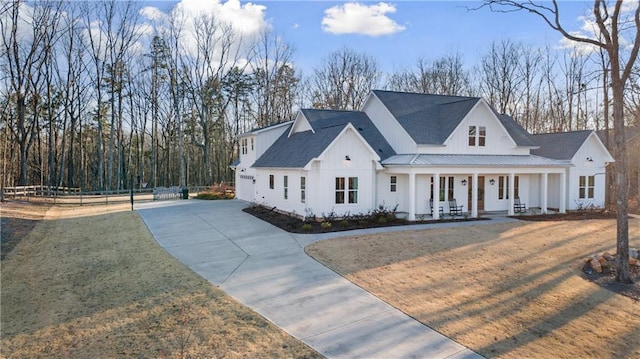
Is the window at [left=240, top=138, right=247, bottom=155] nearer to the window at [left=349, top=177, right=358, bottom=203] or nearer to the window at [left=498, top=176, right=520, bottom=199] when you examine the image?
the window at [left=349, top=177, right=358, bottom=203]

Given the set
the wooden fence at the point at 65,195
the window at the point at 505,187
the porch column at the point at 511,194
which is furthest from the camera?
the wooden fence at the point at 65,195

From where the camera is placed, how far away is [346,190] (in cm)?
1825

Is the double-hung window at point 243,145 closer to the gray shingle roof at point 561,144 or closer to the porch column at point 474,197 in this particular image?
the porch column at point 474,197

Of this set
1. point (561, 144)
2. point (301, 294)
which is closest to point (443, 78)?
point (561, 144)

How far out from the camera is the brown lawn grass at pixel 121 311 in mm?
6570

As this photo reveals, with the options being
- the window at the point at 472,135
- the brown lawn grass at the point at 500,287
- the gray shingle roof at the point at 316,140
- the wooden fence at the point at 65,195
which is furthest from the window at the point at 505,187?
the wooden fence at the point at 65,195

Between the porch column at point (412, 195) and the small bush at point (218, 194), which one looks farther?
the small bush at point (218, 194)

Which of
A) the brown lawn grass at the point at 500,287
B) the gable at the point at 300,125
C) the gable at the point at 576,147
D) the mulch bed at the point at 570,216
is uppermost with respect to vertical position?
the gable at the point at 300,125

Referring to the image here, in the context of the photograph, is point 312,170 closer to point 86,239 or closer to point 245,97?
point 86,239

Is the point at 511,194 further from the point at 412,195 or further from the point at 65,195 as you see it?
the point at 65,195

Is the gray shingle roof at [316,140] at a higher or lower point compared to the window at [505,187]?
higher

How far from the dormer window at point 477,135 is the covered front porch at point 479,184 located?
860 millimetres

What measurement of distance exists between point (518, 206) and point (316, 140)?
11.5 meters

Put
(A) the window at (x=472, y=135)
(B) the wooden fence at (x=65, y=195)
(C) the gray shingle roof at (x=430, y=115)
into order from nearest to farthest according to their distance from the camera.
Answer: (C) the gray shingle roof at (x=430, y=115)
(A) the window at (x=472, y=135)
(B) the wooden fence at (x=65, y=195)
